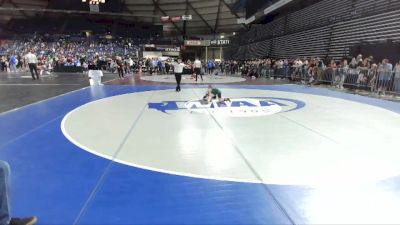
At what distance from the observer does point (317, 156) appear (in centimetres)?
468

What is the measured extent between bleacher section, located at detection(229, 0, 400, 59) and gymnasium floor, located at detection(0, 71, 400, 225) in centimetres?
963

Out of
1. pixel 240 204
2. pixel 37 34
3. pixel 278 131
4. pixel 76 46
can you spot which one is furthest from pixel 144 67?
pixel 240 204

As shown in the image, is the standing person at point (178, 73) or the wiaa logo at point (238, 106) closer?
the wiaa logo at point (238, 106)

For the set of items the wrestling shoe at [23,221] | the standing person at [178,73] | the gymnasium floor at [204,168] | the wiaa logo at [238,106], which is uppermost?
the standing person at [178,73]

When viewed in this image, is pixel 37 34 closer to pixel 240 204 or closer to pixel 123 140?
pixel 123 140

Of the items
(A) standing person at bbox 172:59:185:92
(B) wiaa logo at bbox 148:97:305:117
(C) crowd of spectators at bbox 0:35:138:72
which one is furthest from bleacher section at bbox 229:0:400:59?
(C) crowd of spectators at bbox 0:35:138:72

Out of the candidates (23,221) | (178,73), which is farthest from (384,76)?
(23,221)

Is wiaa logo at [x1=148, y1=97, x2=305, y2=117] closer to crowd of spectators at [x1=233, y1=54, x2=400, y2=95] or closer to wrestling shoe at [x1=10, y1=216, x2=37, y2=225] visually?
crowd of spectators at [x1=233, y1=54, x2=400, y2=95]

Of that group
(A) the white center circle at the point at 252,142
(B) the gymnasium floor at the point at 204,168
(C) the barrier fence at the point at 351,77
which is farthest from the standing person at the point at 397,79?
(B) the gymnasium floor at the point at 204,168

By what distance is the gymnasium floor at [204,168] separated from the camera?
3.04 metres

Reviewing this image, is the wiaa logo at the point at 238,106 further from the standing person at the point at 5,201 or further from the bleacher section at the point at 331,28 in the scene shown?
A: the bleacher section at the point at 331,28

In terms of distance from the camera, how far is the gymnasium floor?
3043 millimetres

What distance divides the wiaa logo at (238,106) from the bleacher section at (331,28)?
7.77 meters

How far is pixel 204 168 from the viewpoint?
4188 mm
